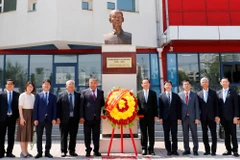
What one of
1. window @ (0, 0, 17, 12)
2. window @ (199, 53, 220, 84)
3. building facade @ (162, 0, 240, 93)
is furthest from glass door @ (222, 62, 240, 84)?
window @ (0, 0, 17, 12)

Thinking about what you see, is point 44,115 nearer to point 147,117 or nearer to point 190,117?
point 147,117

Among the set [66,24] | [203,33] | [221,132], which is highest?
[66,24]

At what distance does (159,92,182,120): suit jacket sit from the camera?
18.9ft

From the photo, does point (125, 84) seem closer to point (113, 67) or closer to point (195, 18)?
point (113, 67)

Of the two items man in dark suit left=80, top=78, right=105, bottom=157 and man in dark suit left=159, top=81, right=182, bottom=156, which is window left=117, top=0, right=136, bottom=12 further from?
man in dark suit left=80, top=78, right=105, bottom=157

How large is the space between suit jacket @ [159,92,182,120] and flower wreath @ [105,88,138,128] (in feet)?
2.15

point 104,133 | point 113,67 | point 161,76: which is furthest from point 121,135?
point 161,76

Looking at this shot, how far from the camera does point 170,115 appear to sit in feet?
18.9

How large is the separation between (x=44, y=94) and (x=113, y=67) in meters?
1.86

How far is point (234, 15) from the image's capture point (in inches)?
511

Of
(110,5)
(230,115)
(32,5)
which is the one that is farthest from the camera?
(110,5)

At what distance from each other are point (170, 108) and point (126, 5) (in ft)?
27.6

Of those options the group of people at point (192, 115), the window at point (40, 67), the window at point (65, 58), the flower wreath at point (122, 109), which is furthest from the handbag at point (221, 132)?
the window at point (40, 67)

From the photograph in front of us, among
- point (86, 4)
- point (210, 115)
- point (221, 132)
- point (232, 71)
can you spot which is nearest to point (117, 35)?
point (210, 115)
